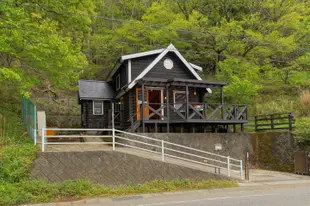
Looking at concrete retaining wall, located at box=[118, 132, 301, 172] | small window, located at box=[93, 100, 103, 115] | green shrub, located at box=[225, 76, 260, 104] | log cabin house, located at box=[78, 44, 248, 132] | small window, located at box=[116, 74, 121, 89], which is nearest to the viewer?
concrete retaining wall, located at box=[118, 132, 301, 172]

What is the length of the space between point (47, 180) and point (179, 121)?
8.11 meters

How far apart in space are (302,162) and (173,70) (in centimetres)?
986

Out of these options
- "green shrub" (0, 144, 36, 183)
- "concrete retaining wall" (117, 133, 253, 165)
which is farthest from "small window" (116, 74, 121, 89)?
"green shrub" (0, 144, 36, 183)

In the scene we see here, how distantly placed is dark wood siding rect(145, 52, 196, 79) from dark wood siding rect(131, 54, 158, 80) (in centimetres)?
97

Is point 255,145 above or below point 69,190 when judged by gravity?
below

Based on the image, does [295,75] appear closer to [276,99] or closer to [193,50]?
[276,99]

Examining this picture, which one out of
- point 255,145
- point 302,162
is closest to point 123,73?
point 255,145

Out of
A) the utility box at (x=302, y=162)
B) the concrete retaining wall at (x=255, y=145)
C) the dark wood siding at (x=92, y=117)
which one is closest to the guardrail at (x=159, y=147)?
A: the concrete retaining wall at (x=255, y=145)

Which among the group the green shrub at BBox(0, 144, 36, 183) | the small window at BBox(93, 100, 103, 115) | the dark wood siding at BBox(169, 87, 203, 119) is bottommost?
the green shrub at BBox(0, 144, 36, 183)

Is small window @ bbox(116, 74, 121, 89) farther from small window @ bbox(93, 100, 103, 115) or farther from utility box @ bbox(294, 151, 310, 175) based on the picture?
utility box @ bbox(294, 151, 310, 175)

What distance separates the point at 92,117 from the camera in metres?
20.6

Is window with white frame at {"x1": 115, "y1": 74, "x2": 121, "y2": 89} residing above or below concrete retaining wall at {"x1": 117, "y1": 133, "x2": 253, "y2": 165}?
above

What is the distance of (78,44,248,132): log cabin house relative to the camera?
15.4 metres

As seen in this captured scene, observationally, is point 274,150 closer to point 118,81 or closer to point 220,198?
point 220,198
